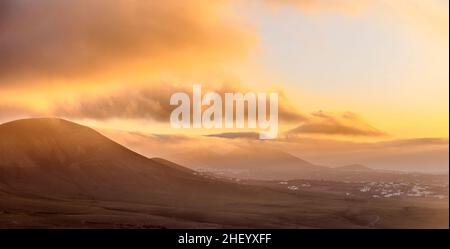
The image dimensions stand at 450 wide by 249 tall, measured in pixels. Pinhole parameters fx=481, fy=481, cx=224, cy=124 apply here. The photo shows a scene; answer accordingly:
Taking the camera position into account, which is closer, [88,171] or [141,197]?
[141,197]

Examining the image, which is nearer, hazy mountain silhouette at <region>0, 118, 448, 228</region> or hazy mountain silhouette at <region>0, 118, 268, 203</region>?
hazy mountain silhouette at <region>0, 118, 448, 228</region>

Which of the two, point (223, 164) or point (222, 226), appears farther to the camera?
point (223, 164)

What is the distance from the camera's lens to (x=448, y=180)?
25500 mm

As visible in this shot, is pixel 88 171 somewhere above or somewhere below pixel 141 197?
above

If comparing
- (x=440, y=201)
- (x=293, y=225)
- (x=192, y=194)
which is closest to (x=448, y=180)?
(x=440, y=201)

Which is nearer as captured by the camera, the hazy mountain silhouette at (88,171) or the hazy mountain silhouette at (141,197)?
the hazy mountain silhouette at (141,197)

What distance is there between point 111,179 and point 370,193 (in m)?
14.6
